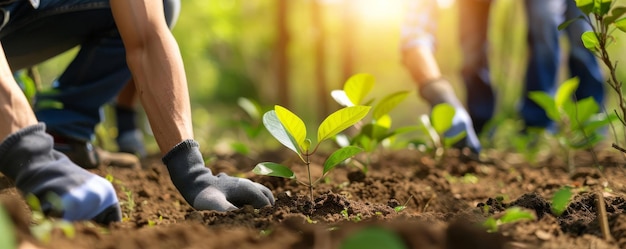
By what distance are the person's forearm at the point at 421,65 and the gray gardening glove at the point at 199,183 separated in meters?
1.65

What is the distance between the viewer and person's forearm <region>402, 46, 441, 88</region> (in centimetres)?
311

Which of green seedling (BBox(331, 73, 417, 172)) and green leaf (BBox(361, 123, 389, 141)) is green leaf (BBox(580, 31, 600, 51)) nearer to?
green seedling (BBox(331, 73, 417, 172))

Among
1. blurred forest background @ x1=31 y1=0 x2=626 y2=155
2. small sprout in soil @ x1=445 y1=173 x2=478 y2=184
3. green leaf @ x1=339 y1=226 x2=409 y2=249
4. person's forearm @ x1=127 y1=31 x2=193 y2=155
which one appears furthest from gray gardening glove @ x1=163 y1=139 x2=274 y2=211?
blurred forest background @ x1=31 y1=0 x2=626 y2=155

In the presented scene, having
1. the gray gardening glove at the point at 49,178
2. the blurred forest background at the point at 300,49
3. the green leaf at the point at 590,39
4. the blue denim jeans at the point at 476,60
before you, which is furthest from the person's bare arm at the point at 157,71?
the blurred forest background at the point at 300,49

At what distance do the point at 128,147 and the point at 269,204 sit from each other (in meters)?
2.07

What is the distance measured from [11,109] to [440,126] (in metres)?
1.70

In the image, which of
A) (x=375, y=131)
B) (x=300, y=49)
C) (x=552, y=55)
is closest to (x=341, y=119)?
(x=375, y=131)

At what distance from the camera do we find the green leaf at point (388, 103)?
2254 mm

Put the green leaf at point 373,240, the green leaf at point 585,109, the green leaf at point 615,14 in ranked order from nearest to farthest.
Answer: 1. the green leaf at point 373,240
2. the green leaf at point 615,14
3. the green leaf at point 585,109

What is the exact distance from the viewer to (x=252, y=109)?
322 cm

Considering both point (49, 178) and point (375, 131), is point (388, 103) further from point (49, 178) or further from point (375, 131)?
point (49, 178)

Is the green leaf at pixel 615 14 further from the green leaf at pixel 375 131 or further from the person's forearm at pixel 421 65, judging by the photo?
the person's forearm at pixel 421 65

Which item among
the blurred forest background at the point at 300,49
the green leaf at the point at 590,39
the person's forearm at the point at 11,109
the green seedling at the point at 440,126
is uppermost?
the green leaf at the point at 590,39

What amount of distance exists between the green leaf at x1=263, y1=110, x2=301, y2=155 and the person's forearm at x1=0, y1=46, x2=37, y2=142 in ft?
1.72
